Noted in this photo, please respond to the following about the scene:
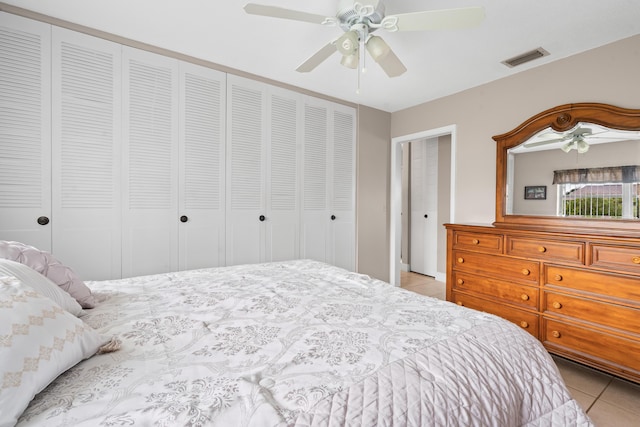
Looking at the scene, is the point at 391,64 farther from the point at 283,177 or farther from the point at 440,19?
the point at 283,177

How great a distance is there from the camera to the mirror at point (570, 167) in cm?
225

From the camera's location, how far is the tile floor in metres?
1.71

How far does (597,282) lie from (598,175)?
93 centimetres

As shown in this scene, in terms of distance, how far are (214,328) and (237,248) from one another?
1939 mm

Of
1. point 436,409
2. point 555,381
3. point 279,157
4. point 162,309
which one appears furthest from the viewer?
point 279,157

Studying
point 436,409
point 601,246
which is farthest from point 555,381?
point 601,246

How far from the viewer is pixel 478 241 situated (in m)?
2.70

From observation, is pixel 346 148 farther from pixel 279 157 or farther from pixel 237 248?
pixel 237 248

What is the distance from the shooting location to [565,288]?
7.07ft

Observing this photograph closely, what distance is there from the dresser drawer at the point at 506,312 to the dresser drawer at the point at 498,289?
0.06 m

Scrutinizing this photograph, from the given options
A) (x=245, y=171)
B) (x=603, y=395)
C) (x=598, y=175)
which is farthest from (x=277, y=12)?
(x=603, y=395)

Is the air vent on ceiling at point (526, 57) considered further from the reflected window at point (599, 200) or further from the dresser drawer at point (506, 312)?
the dresser drawer at point (506, 312)

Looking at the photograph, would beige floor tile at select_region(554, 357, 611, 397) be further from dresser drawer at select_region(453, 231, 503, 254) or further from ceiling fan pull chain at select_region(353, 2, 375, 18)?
ceiling fan pull chain at select_region(353, 2, 375, 18)

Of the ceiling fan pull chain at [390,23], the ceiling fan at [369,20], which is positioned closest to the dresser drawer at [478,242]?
the ceiling fan at [369,20]
